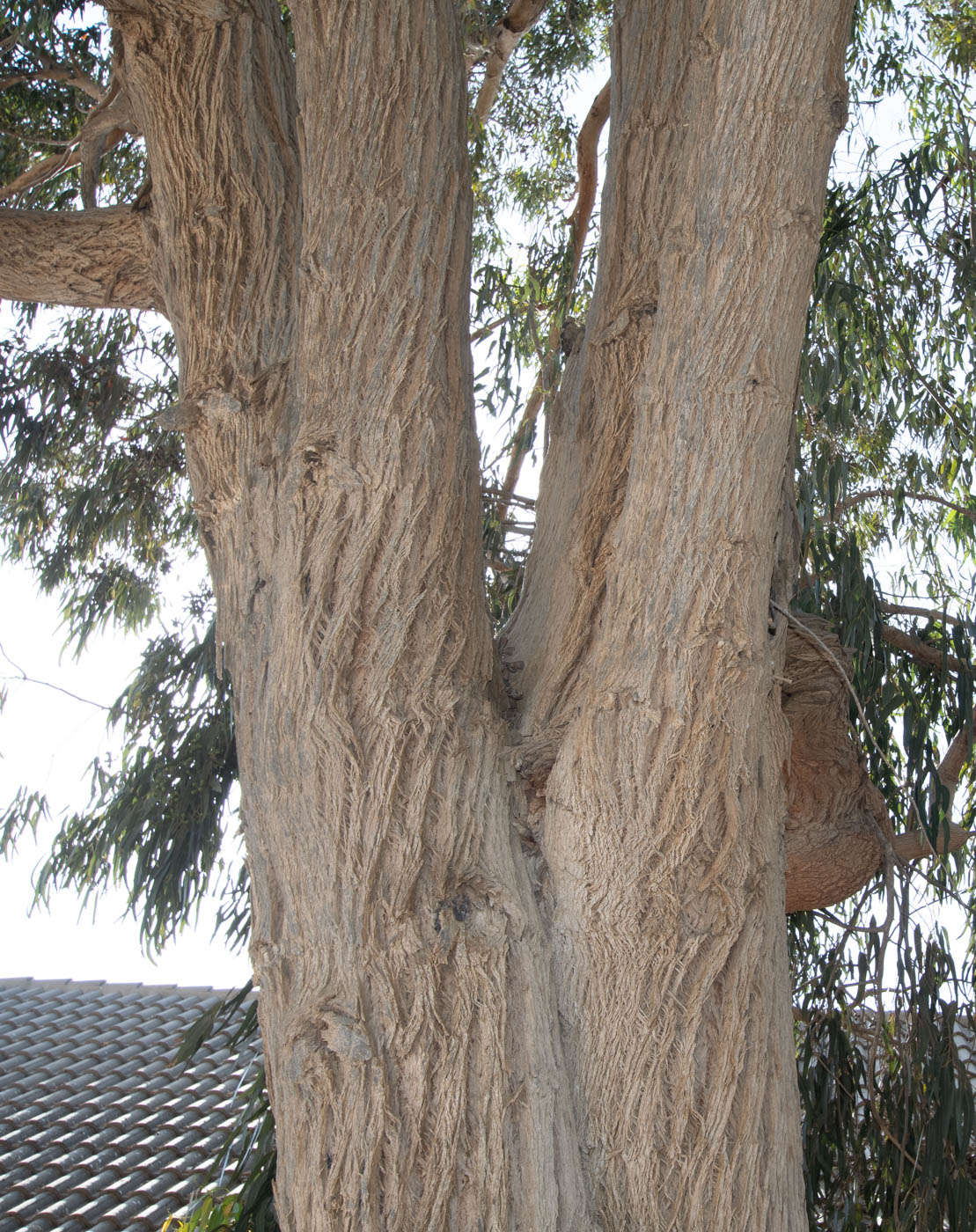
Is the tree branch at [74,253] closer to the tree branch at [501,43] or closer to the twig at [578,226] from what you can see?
the twig at [578,226]

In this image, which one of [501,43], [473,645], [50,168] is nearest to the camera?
[473,645]

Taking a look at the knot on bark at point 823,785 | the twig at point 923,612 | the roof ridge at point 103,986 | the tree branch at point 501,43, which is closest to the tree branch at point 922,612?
the twig at point 923,612

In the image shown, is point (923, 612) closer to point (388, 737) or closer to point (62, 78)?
point (388, 737)

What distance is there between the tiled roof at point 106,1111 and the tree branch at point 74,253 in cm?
208

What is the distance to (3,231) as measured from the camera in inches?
93.0

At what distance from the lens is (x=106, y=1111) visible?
4.77m

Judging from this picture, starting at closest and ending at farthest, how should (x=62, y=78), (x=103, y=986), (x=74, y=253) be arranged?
(x=74, y=253) < (x=62, y=78) < (x=103, y=986)

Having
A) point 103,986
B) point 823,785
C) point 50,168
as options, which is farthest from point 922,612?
point 103,986

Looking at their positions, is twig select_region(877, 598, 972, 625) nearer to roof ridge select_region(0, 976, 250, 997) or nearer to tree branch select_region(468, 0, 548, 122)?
tree branch select_region(468, 0, 548, 122)

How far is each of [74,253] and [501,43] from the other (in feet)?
8.36

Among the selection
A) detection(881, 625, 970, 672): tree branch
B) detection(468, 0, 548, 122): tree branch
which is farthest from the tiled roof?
detection(468, 0, 548, 122): tree branch

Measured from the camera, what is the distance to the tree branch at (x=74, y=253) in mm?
2373

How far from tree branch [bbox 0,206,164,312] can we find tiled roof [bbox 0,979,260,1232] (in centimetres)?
208

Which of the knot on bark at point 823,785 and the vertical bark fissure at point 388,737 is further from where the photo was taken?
the knot on bark at point 823,785
